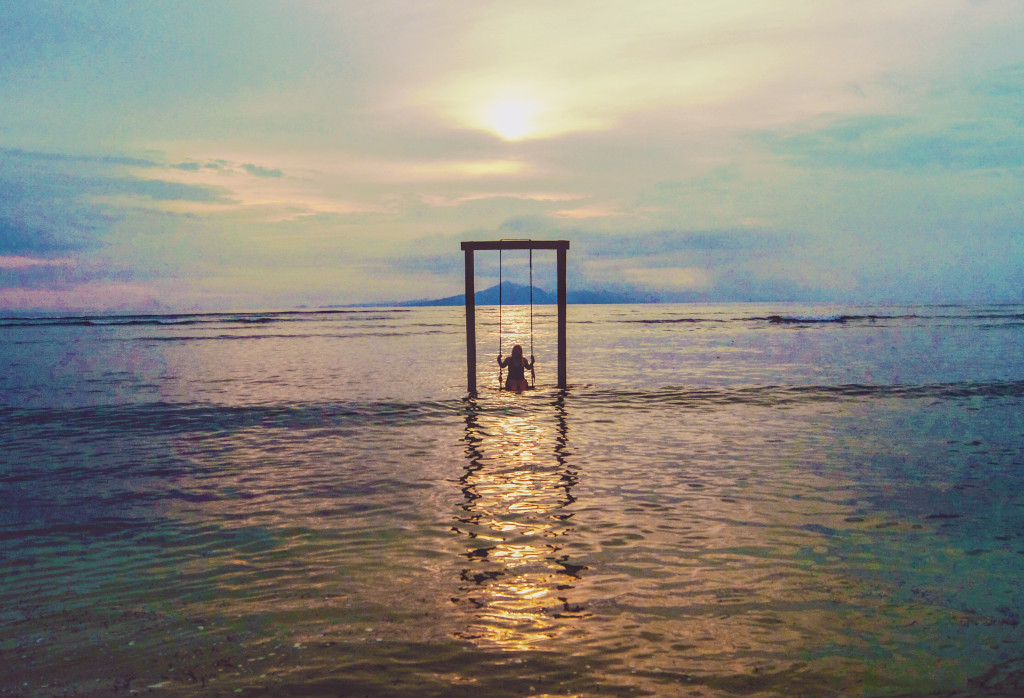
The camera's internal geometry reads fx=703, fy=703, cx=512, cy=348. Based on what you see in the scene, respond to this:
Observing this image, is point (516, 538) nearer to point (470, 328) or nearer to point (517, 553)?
point (517, 553)

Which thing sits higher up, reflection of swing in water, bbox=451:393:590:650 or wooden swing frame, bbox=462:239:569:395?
wooden swing frame, bbox=462:239:569:395

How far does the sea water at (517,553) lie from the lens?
207 inches

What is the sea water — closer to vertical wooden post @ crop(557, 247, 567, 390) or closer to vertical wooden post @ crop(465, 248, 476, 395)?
vertical wooden post @ crop(465, 248, 476, 395)

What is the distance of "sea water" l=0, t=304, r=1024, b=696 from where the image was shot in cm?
525

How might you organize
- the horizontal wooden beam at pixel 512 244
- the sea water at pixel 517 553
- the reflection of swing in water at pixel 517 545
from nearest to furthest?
the sea water at pixel 517 553, the reflection of swing in water at pixel 517 545, the horizontal wooden beam at pixel 512 244

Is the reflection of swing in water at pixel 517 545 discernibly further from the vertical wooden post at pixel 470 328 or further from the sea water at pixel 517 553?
the vertical wooden post at pixel 470 328

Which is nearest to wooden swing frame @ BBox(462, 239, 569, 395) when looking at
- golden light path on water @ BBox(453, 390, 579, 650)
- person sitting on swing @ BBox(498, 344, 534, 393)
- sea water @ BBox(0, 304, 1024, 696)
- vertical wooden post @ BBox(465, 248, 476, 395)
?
vertical wooden post @ BBox(465, 248, 476, 395)

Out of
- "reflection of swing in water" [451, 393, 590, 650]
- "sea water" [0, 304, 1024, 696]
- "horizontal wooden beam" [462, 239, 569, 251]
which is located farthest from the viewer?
"horizontal wooden beam" [462, 239, 569, 251]

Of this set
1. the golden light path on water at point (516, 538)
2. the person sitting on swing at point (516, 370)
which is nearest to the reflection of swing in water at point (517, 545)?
the golden light path on water at point (516, 538)

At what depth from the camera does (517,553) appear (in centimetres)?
764

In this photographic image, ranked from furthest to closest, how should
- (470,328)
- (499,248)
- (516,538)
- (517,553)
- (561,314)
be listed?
1. (561,314)
2. (470,328)
3. (499,248)
4. (516,538)
5. (517,553)

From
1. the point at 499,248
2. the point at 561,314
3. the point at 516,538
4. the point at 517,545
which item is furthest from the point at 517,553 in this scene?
the point at 561,314

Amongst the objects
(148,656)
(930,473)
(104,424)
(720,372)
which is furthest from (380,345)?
(148,656)

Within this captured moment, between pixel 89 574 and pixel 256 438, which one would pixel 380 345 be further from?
pixel 89 574
